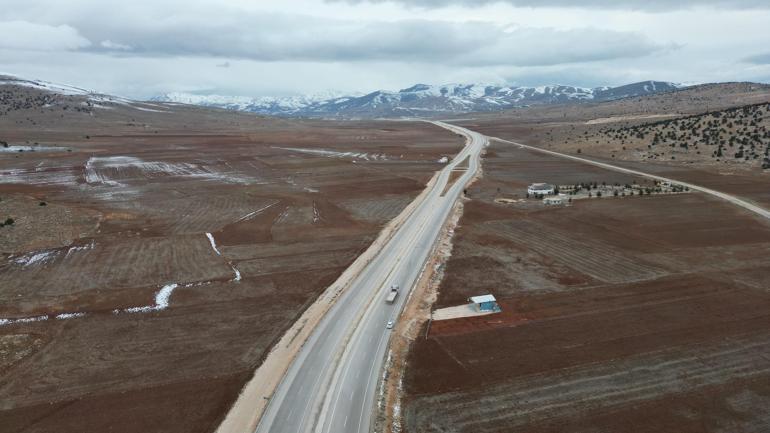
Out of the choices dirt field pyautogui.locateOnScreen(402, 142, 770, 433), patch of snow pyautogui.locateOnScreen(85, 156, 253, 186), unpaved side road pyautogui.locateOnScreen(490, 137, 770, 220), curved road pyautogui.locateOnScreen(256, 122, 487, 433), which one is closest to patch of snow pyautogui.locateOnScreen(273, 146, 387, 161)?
patch of snow pyautogui.locateOnScreen(85, 156, 253, 186)

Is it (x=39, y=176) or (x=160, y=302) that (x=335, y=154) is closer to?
(x=39, y=176)

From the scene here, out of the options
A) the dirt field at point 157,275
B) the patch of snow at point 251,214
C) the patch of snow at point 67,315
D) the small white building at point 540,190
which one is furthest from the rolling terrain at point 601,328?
the patch of snow at point 251,214

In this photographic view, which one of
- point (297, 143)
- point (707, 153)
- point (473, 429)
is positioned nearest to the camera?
point (473, 429)

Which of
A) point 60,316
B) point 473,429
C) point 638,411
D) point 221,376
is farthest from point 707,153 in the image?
point 60,316

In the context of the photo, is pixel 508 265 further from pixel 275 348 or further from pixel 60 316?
pixel 60 316

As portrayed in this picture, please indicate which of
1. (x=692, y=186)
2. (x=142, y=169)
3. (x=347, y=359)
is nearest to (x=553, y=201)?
(x=692, y=186)

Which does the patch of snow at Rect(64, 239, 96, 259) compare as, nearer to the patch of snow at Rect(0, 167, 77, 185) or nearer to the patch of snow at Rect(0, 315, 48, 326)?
the patch of snow at Rect(0, 315, 48, 326)
